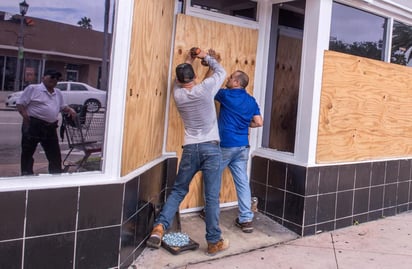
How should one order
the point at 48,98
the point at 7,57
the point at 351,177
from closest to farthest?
1. the point at 7,57
2. the point at 48,98
3. the point at 351,177

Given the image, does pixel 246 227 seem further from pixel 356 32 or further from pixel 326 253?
pixel 356 32

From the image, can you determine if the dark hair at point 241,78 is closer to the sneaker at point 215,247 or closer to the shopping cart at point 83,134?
the sneaker at point 215,247

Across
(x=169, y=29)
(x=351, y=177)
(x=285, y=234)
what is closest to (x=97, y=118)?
(x=169, y=29)

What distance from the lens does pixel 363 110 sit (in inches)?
200

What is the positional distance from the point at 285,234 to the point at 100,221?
2.30 metres

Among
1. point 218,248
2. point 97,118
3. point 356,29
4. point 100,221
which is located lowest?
point 218,248

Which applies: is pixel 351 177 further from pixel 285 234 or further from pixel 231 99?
pixel 231 99

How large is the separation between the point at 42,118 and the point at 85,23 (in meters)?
0.74

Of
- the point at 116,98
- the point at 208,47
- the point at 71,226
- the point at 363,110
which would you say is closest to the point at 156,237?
the point at 71,226

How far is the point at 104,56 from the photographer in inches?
124

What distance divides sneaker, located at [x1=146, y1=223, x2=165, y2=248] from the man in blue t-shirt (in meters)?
0.97

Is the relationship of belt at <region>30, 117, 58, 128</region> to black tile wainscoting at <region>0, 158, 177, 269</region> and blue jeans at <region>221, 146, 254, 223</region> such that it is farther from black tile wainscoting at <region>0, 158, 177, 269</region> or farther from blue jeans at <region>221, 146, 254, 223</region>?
blue jeans at <region>221, 146, 254, 223</region>

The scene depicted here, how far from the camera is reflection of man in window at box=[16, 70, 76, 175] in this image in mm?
2875

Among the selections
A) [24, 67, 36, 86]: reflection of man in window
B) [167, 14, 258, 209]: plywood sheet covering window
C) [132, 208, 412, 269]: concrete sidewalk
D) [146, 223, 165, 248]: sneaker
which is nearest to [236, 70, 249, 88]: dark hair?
[167, 14, 258, 209]: plywood sheet covering window
